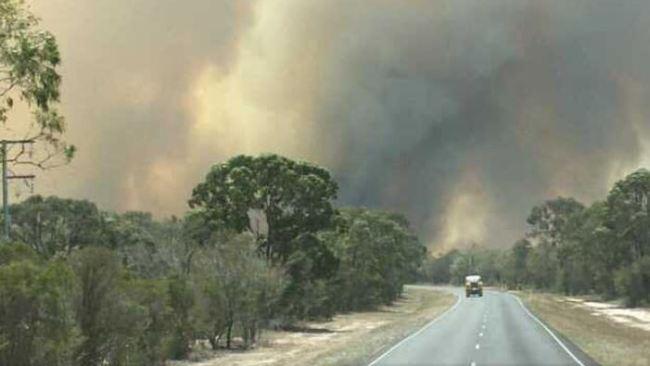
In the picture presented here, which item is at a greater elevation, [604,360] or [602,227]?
[602,227]

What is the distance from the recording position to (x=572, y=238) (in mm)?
150375

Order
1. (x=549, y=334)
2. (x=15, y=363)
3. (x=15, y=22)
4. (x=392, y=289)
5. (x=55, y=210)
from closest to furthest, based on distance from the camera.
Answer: (x=15, y=22) → (x=15, y=363) → (x=549, y=334) → (x=55, y=210) → (x=392, y=289)

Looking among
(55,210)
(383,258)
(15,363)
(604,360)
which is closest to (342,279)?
(383,258)

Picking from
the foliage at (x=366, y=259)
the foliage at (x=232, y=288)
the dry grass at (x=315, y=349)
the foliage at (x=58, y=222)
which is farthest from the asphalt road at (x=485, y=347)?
the foliage at (x=58, y=222)

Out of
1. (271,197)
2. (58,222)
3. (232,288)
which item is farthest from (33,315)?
(58,222)

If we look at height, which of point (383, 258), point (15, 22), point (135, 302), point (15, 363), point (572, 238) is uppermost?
point (572, 238)

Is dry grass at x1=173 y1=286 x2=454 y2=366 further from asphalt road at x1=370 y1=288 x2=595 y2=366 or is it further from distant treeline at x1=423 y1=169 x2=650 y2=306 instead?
distant treeline at x1=423 y1=169 x2=650 y2=306

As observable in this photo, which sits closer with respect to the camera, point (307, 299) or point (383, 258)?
point (307, 299)

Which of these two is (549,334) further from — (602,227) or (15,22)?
(602,227)

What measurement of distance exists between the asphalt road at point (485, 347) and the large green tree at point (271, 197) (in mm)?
12934

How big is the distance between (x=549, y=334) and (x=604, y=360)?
1689 cm

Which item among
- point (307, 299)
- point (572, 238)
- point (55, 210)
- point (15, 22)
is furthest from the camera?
point (572, 238)

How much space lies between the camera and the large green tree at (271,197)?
66.6 meters

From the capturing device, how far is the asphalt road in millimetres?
33156
